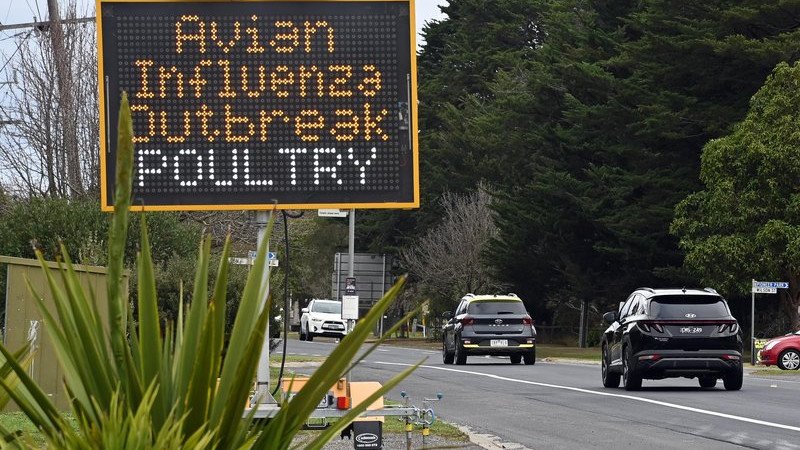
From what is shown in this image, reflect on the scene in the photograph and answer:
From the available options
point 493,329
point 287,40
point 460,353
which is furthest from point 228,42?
point 460,353

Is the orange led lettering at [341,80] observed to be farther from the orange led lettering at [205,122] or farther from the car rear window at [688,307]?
the car rear window at [688,307]

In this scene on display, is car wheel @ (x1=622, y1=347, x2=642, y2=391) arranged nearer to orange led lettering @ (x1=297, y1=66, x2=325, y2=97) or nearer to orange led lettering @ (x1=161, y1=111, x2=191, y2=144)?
orange led lettering @ (x1=297, y1=66, x2=325, y2=97)

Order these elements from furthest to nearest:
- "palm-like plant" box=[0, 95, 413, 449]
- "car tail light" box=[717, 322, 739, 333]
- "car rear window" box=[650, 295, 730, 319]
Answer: "car rear window" box=[650, 295, 730, 319] → "car tail light" box=[717, 322, 739, 333] → "palm-like plant" box=[0, 95, 413, 449]

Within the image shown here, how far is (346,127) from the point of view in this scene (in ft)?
35.2

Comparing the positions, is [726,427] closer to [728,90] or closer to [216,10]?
[216,10]

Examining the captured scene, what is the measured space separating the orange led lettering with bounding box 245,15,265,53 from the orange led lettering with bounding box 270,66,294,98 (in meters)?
0.18

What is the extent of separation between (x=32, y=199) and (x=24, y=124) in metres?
4.26

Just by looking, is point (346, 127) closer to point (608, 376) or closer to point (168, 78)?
point (168, 78)

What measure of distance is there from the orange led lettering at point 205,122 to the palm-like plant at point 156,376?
669 cm

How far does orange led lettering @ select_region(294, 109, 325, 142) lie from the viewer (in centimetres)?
1071

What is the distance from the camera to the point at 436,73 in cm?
8425

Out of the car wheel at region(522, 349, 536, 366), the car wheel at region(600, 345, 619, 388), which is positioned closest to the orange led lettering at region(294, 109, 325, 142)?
the car wheel at region(600, 345, 619, 388)

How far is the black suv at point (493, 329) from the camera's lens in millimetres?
35906

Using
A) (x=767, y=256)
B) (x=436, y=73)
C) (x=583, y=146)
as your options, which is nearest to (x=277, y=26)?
(x=767, y=256)
